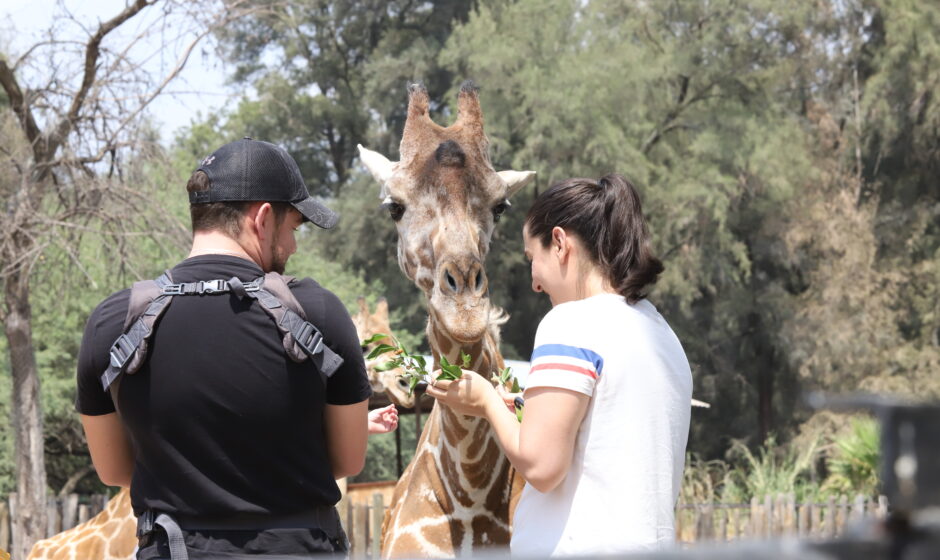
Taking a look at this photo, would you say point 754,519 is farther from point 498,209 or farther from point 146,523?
point 146,523

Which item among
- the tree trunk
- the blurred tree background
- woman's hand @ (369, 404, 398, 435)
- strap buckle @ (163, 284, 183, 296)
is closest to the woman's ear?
woman's hand @ (369, 404, 398, 435)

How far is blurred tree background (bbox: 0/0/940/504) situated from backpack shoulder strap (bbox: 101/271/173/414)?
2288 cm

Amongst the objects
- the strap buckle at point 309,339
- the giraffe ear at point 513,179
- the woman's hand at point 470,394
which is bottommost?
the woman's hand at point 470,394

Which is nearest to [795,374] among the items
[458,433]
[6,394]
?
[6,394]

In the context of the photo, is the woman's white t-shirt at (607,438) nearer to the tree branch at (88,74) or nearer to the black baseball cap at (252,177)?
the black baseball cap at (252,177)

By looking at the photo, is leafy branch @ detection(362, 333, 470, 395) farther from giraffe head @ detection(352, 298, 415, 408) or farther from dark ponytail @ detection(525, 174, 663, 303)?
dark ponytail @ detection(525, 174, 663, 303)

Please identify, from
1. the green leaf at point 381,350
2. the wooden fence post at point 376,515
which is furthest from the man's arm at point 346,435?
the wooden fence post at point 376,515

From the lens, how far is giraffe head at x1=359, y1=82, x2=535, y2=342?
13.0 feet

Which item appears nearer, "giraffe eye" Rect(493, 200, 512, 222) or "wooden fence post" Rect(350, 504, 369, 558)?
"giraffe eye" Rect(493, 200, 512, 222)

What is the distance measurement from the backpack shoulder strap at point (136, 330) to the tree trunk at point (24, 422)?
11.6 m

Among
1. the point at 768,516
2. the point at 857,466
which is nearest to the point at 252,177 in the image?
the point at 768,516

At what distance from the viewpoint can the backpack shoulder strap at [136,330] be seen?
260 centimetres

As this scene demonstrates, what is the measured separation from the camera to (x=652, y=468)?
274cm

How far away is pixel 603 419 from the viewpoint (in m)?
2.70
